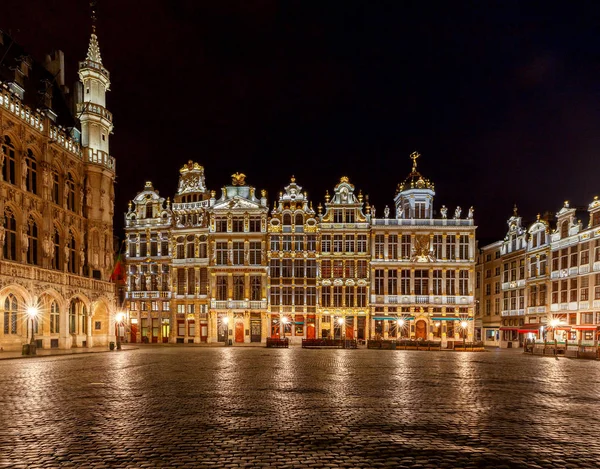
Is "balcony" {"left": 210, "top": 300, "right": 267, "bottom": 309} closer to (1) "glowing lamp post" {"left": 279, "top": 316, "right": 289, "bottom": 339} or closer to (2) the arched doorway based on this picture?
(1) "glowing lamp post" {"left": 279, "top": 316, "right": 289, "bottom": 339}

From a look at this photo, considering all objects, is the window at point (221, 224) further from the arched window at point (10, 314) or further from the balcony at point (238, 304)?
the arched window at point (10, 314)

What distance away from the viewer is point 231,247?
197 ft

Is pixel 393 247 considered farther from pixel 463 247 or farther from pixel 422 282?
pixel 463 247

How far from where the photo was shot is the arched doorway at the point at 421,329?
59.2 m

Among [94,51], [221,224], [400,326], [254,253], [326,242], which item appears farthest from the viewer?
[221,224]

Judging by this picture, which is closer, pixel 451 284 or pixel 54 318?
pixel 54 318

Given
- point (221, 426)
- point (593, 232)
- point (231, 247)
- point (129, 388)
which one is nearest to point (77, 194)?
point (231, 247)

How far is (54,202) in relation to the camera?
44.5m

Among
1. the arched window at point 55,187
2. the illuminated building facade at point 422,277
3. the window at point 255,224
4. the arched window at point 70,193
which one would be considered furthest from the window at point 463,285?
the arched window at point 55,187

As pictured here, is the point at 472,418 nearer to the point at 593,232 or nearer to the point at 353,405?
the point at 353,405

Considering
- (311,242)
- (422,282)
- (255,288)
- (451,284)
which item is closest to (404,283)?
(422,282)

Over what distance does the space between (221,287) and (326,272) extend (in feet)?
38.6

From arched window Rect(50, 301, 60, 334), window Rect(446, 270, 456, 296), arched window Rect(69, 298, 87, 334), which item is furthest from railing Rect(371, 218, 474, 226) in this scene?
arched window Rect(50, 301, 60, 334)

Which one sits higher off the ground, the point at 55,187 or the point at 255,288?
the point at 55,187
